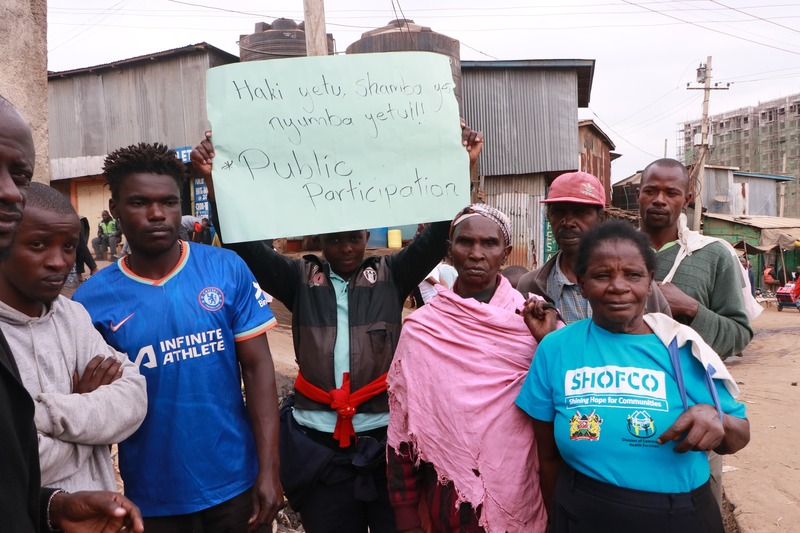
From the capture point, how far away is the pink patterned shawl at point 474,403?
6.87ft

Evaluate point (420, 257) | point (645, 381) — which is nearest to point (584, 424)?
point (645, 381)

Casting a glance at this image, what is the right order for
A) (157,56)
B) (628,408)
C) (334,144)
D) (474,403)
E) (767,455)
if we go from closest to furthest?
(628,408) < (474,403) < (334,144) < (767,455) < (157,56)

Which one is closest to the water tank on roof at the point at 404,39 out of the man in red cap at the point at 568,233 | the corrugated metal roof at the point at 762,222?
the man in red cap at the point at 568,233

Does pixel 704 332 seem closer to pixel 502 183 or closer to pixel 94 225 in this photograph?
pixel 502 183

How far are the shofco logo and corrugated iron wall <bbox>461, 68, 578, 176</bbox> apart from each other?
15.1m

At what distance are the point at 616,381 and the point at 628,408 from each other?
0.09 metres

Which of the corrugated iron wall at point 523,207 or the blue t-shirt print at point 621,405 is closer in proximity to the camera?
the blue t-shirt print at point 621,405

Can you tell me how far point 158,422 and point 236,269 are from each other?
607 millimetres

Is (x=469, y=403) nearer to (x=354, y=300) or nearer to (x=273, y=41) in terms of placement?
(x=354, y=300)

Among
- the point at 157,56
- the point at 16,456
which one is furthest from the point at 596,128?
the point at 16,456

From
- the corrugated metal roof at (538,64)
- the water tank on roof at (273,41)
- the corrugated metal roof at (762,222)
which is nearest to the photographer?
the water tank on roof at (273,41)

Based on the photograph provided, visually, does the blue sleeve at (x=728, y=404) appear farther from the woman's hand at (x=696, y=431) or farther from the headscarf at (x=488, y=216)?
the headscarf at (x=488, y=216)

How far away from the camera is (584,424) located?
6.22ft

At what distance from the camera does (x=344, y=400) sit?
2297 millimetres
